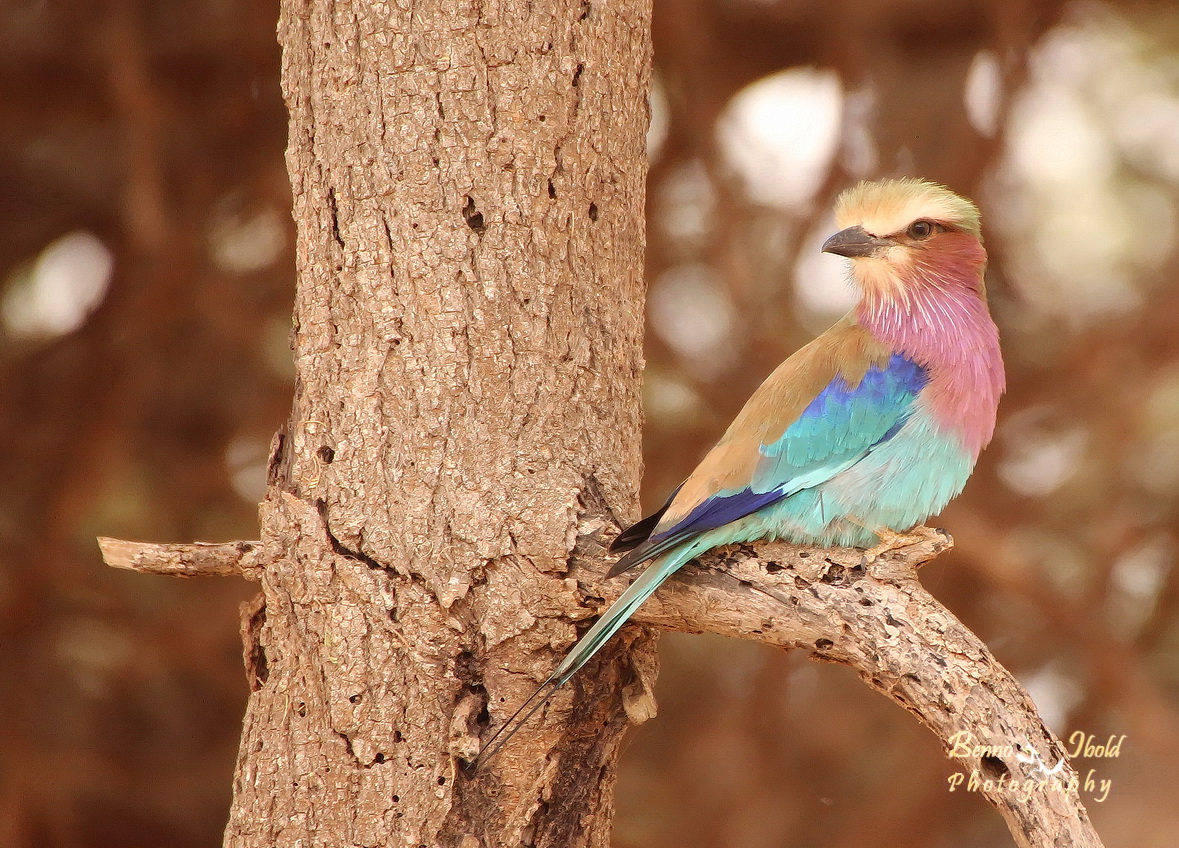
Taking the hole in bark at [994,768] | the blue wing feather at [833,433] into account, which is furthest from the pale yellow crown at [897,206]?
the hole in bark at [994,768]

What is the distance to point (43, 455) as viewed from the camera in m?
4.24

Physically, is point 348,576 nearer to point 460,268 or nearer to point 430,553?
point 430,553

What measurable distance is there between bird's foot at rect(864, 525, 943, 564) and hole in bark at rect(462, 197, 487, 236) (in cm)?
85

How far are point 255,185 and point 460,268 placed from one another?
2398mm

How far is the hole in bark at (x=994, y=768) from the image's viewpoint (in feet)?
5.97

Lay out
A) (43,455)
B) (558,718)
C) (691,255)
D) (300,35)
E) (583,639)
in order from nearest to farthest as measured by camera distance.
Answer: (583,639)
(558,718)
(300,35)
(43,455)
(691,255)

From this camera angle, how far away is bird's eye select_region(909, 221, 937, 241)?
8.25 ft

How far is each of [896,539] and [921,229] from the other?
2.31 feet

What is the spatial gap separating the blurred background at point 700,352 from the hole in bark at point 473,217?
7.01 feet

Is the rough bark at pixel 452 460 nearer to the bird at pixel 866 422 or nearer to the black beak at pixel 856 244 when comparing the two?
the bird at pixel 866 422

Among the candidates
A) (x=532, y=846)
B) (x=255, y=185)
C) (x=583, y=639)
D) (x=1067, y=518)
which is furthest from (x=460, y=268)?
(x=1067, y=518)

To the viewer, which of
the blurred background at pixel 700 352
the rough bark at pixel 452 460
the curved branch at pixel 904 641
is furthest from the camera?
the blurred background at pixel 700 352

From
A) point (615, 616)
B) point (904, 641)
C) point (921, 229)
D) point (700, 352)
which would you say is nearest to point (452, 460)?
point (615, 616)

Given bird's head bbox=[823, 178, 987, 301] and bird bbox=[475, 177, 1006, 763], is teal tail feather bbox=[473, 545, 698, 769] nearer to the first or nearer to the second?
bird bbox=[475, 177, 1006, 763]
